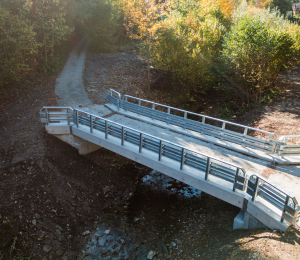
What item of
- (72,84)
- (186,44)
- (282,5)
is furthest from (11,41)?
(282,5)

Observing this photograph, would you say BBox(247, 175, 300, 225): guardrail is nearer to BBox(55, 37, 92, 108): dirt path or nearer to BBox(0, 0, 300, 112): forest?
BBox(55, 37, 92, 108): dirt path

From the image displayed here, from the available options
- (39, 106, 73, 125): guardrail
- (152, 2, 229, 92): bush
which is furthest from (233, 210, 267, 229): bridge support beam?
(152, 2, 229, 92): bush

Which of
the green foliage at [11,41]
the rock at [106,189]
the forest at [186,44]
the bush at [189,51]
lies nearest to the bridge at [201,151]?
the rock at [106,189]

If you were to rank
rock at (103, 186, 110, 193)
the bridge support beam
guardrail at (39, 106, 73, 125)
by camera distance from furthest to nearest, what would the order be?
guardrail at (39, 106, 73, 125) < rock at (103, 186, 110, 193) < the bridge support beam

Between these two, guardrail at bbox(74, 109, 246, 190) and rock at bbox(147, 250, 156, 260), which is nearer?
guardrail at bbox(74, 109, 246, 190)

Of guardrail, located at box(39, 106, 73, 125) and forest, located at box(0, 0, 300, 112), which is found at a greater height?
forest, located at box(0, 0, 300, 112)

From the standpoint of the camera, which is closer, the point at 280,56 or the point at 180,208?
the point at 180,208

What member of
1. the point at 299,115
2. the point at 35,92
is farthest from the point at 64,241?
the point at 299,115

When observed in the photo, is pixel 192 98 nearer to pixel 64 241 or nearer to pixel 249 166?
pixel 249 166
